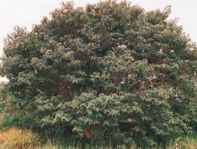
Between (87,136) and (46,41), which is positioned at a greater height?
(46,41)

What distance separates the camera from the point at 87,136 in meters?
12.0

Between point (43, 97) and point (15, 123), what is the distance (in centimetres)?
190

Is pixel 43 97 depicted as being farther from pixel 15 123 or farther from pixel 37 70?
pixel 15 123

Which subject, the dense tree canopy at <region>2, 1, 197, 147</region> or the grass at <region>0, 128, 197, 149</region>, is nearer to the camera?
the grass at <region>0, 128, 197, 149</region>

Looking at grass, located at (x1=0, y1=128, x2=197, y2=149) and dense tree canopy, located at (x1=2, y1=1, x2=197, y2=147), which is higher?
dense tree canopy, located at (x1=2, y1=1, x2=197, y2=147)

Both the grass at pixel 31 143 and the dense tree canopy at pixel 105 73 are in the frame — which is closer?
the grass at pixel 31 143

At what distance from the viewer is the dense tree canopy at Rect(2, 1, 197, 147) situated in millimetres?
A: 11273

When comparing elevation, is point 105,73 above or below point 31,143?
above

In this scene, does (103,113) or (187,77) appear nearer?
(103,113)

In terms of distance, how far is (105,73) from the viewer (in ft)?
37.9

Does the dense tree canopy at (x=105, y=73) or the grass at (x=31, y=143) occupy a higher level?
the dense tree canopy at (x=105, y=73)

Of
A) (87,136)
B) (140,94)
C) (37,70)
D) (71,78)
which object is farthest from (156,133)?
(37,70)

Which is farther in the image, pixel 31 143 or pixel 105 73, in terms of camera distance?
pixel 105 73

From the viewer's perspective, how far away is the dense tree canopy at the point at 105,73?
444 inches
